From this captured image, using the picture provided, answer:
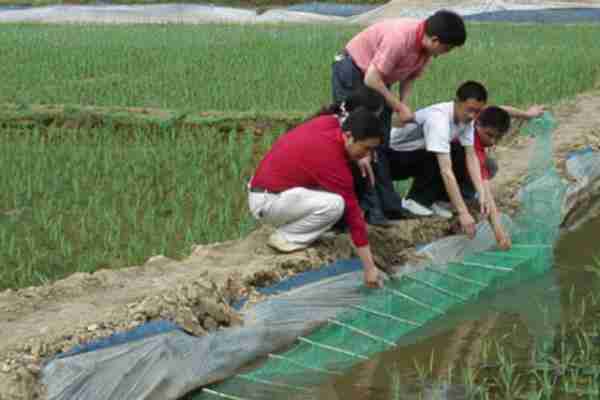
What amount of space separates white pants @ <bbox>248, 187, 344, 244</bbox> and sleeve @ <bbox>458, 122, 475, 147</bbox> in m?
0.92

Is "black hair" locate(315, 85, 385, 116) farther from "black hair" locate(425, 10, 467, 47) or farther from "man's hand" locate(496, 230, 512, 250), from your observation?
"man's hand" locate(496, 230, 512, 250)

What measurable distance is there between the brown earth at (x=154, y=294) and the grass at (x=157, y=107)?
44 centimetres

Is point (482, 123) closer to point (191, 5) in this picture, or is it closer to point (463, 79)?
point (463, 79)

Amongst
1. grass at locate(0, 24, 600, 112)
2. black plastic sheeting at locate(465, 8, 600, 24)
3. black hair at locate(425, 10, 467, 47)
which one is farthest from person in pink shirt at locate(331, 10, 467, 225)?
black plastic sheeting at locate(465, 8, 600, 24)

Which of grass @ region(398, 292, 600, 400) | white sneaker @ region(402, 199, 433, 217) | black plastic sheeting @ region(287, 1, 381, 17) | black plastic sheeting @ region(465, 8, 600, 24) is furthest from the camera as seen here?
black plastic sheeting @ region(287, 1, 381, 17)

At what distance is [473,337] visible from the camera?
177 inches

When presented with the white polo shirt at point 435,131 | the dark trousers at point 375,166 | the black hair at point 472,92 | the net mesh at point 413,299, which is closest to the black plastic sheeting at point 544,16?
the net mesh at point 413,299

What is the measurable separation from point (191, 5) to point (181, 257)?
651 inches

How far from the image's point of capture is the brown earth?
342 cm

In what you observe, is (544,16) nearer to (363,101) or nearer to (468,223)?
(468,223)

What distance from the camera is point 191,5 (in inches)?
825

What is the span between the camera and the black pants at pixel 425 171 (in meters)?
5.40

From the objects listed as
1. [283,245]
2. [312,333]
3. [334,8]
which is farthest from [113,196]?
[334,8]

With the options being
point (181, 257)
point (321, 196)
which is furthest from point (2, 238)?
point (321, 196)
